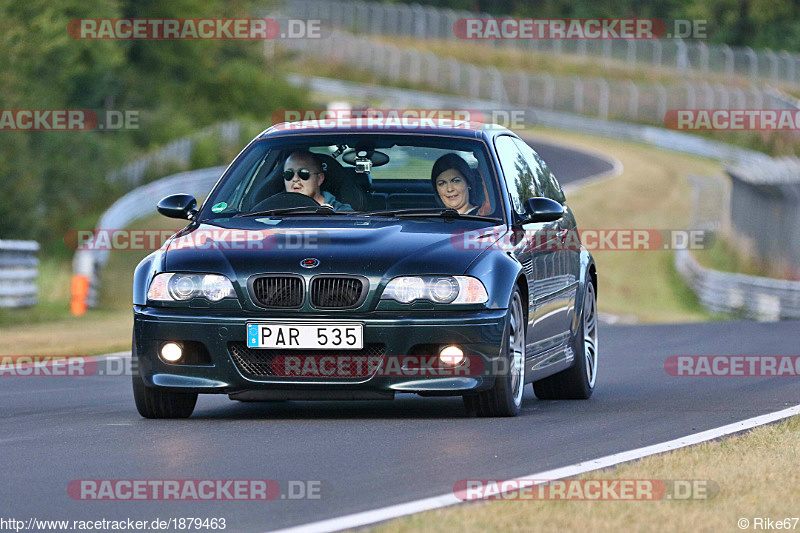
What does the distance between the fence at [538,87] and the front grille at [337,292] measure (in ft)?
178

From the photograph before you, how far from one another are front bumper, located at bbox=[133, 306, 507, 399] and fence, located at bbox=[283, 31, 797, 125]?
2130 inches

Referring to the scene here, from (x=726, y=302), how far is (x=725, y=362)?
55.6 feet

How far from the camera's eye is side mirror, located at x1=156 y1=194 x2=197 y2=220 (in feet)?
33.3

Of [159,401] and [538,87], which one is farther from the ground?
[159,401]

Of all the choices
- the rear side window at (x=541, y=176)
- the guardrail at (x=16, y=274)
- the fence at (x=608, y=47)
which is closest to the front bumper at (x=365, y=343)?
the rear side window at (x=541, y=176)

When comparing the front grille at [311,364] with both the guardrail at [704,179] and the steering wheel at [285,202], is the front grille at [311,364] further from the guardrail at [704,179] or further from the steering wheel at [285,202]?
the guardrail at [704,179]

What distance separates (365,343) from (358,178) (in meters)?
1.62

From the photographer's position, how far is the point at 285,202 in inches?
399

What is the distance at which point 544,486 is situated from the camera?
22.5ft

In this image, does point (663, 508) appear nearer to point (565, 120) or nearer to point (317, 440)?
point (317, 440)

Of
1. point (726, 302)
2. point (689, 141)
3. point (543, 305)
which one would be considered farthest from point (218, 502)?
point (689, 141)

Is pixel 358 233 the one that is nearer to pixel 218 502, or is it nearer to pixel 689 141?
pixel 218 502

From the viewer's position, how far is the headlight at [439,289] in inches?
355

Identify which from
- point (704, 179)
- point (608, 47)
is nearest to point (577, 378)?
point (704, 179)
